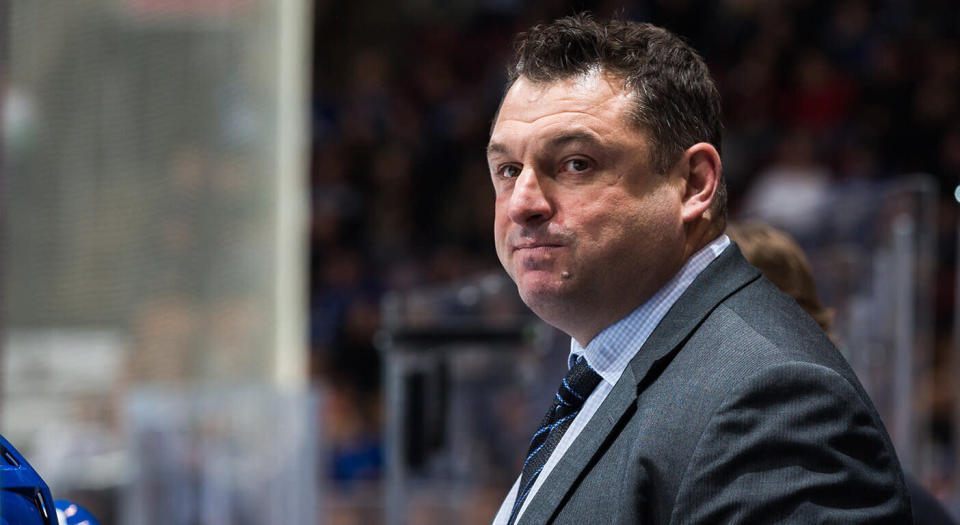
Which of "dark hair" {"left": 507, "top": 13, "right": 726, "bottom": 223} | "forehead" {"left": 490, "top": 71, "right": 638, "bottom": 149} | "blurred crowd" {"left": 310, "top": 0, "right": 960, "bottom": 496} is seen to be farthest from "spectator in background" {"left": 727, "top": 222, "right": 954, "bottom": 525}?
"blurred crowd" {"left": 310, "top": 0, "right": 960, "bottom": 496}

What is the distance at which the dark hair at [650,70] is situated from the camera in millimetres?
1277

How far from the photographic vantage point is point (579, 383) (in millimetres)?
1312

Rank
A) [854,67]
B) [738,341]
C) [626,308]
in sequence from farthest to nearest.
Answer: [854,67] → [626,308] → [738,341]

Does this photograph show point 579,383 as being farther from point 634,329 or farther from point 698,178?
point 698,178

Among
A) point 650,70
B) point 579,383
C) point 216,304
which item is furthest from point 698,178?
point 216,304

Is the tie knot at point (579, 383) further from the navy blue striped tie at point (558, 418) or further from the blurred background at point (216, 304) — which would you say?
the blurred background at point (216, 304)

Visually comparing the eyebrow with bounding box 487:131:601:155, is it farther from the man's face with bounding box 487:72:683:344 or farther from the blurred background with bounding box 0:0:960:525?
the blurred background with bounding box 0:0:960:525

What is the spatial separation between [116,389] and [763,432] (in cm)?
254

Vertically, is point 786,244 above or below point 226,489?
above

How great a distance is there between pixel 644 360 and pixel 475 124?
5729 mm

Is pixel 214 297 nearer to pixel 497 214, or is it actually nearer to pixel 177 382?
pixel 177 382

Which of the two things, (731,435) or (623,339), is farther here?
(623,339)

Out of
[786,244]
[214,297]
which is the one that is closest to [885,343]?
[786,244]

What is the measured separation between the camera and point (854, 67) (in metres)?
6.20
